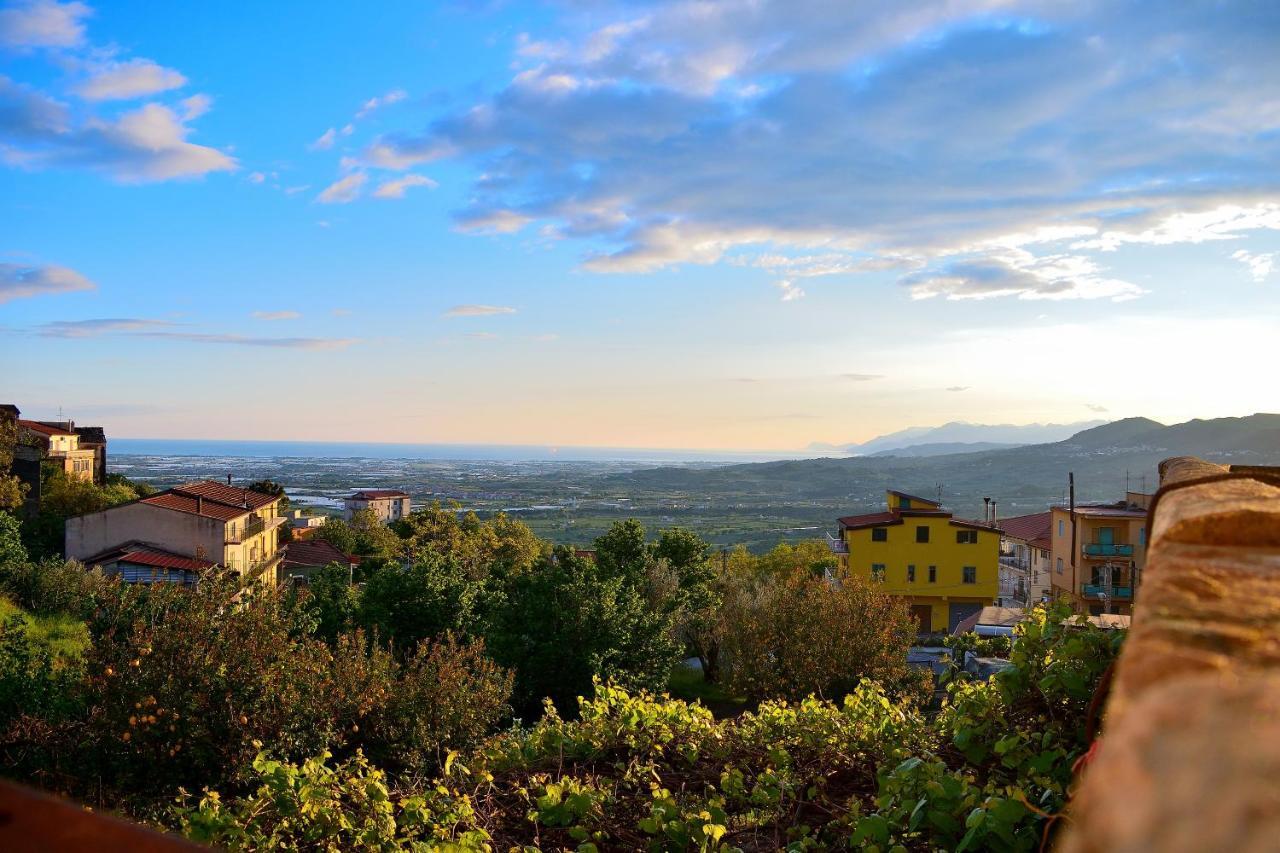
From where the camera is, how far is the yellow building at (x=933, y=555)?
5191cm

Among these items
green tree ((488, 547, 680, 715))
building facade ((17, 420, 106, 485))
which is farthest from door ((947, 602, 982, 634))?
building facade ((17, 420, 106, 485))

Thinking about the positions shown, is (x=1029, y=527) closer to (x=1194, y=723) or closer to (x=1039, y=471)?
(x=1194, y=723)

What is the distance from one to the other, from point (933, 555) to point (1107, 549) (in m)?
11.7

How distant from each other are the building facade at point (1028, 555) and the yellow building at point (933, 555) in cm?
194

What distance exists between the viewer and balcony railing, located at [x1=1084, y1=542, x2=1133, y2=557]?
41594 mm

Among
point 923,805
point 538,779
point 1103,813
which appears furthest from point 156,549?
point 1103,813

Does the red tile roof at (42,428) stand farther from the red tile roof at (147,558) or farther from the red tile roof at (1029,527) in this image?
the red tile roof at (1029,527)

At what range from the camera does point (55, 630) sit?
2528 cm

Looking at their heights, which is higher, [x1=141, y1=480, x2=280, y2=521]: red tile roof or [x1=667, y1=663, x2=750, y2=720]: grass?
[x1=141, y1=480, x2=280, y2=521]: red tile roof

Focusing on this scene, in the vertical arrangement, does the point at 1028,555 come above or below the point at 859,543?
below

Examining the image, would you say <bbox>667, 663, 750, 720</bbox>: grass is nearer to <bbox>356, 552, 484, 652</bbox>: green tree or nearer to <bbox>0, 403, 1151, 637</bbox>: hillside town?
<bbox>0, 403, 1151, 637</bbox>: hillside town

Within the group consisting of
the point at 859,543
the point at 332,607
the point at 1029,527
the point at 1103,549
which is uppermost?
the point at 332,607

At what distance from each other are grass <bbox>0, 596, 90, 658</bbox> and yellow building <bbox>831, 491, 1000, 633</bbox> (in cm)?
3856

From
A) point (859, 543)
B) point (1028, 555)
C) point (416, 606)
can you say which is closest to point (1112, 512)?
point (859, 543)
